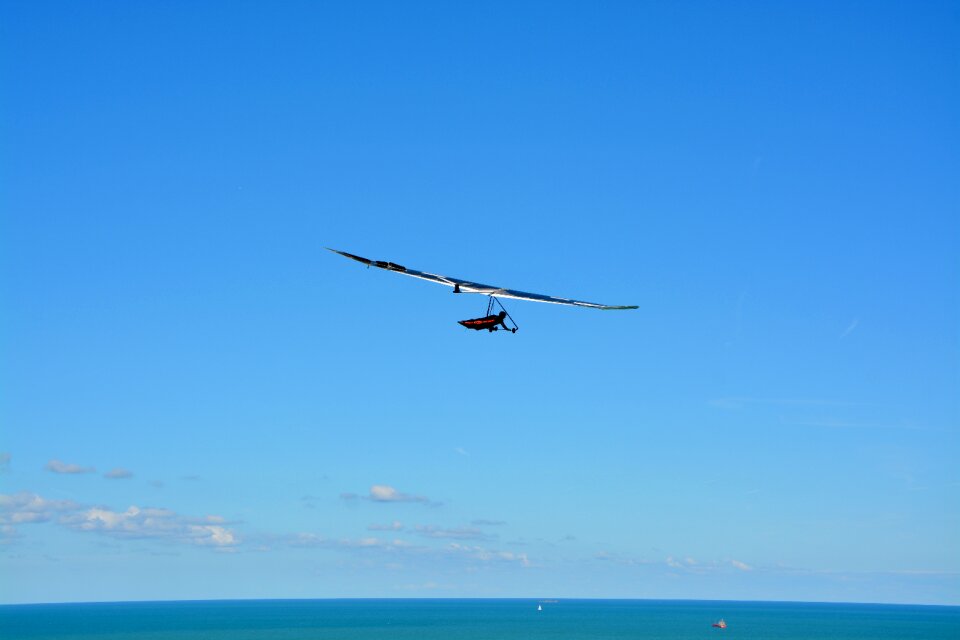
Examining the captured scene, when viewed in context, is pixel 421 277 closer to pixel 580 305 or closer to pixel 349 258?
pixel 349 258

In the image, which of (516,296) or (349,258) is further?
(516,296)

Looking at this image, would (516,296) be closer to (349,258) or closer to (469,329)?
(469,329)

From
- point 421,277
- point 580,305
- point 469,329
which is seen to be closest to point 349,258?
point 421,277

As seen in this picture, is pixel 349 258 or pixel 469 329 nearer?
pixel 349 258

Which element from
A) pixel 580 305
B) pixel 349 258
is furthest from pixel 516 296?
pixel 349 258

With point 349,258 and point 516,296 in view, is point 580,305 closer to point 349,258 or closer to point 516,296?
point 516,296

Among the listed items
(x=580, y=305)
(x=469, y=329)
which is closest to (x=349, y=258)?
(x=469, y=329)
